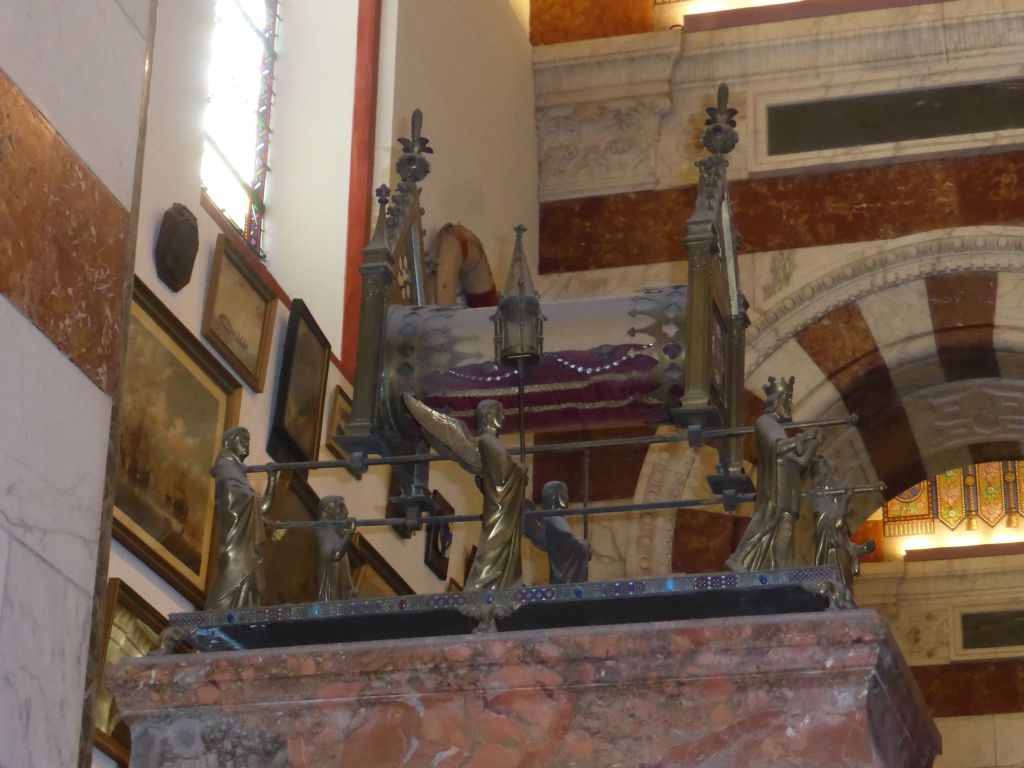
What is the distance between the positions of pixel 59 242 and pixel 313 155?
10.2ft

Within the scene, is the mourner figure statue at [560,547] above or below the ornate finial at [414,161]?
below

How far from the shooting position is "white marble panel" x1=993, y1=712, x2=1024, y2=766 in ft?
38.1

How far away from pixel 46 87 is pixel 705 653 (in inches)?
83.3

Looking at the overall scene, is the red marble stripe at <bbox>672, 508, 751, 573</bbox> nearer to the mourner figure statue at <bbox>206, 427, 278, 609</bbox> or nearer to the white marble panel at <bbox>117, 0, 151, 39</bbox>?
the white marble panel at <bbox>117, 0, 151, 39</bbox>

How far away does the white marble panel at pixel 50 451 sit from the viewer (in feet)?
14.0

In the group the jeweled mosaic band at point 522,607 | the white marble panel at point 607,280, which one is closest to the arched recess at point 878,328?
the white marble panel at point 607,280

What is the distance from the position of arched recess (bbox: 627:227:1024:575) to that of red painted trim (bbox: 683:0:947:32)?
119 centimetres

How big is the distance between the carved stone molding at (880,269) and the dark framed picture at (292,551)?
2884 millimetres

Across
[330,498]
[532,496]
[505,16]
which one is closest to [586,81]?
[505,16]

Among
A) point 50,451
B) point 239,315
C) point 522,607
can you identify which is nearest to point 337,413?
point 239,315

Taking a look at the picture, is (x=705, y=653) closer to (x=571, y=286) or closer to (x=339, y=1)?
(x=339, y=1)

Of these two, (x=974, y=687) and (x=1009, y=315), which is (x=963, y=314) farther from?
(x=974, y=687)

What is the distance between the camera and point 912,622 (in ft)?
40.3

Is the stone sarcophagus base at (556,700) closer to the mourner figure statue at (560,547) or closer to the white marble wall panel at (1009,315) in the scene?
the mourner figure statue at (560,547)
